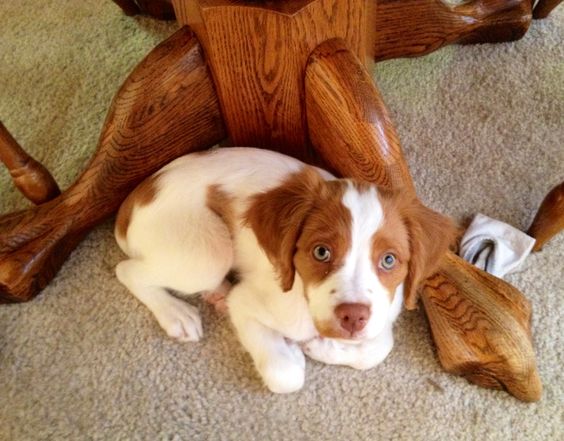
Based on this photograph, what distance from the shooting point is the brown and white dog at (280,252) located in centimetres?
100

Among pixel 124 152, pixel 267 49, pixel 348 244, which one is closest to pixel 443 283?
pixel 348 244

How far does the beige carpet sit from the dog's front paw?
3 centimetres

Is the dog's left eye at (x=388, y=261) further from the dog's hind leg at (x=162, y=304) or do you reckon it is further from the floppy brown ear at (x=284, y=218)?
the dog's hind leg at (x=162, y=304)

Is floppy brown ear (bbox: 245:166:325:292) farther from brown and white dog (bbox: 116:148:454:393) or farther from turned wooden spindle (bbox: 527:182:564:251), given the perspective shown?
turned wooden spindle (bbox: 527:182:564:251)

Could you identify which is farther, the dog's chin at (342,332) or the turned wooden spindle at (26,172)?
the turned wooden spindle at (26,172)

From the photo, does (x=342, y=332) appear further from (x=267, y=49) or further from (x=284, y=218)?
(x=267, y=49)

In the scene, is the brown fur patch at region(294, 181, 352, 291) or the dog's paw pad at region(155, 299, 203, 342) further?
the dog's paw pad at region(155, 299, 203, 342)

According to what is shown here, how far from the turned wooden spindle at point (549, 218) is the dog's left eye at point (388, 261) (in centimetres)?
46

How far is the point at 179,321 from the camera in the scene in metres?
1.32

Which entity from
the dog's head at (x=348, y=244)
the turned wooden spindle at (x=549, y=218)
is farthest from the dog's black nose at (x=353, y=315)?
the turned wooden spindle at (x=549, y=218)

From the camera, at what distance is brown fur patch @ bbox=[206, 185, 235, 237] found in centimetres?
121

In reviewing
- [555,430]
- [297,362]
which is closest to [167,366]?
[297,362]

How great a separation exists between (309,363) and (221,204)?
1.22 feet

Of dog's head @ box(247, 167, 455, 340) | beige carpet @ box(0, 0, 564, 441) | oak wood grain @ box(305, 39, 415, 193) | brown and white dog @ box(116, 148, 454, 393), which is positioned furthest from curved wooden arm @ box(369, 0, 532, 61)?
dog's head @ box(247, 167, 455, 340)
